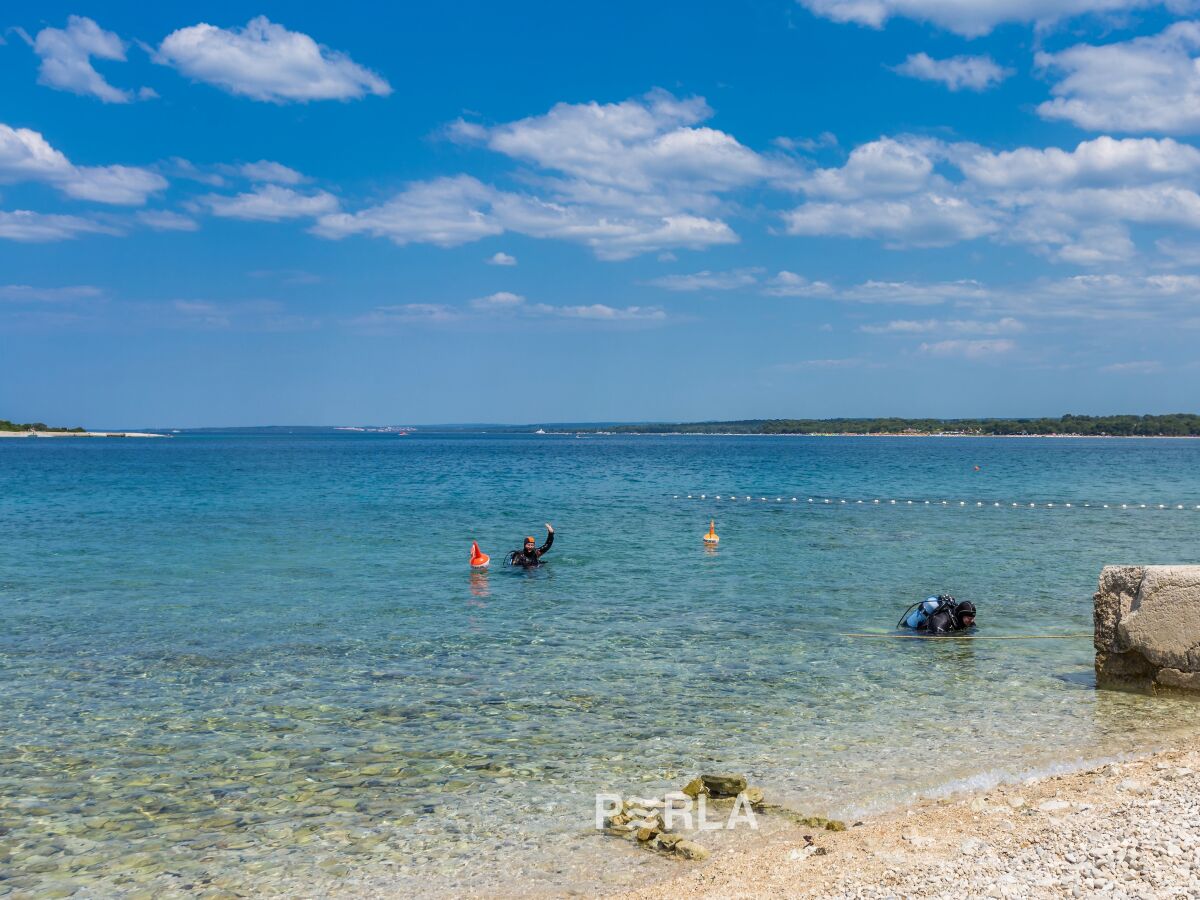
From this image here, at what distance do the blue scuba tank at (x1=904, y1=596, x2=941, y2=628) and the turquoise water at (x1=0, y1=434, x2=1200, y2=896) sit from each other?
61 centimetres

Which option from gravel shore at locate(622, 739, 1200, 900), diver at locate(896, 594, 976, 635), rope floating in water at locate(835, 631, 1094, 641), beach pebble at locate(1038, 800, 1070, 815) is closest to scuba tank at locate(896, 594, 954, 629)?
diver at locate(896, 594, 976, 635)

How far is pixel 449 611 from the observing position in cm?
2058

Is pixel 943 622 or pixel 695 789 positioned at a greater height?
pixel 943 622

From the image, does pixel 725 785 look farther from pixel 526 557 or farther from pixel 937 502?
pixel 937 502

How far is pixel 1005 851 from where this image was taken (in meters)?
7.54

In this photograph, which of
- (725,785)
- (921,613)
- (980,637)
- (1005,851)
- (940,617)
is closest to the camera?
(1005,851)

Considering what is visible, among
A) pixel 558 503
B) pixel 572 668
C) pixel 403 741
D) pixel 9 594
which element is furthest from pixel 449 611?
pixel 558 503

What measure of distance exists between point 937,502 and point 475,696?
142 ft

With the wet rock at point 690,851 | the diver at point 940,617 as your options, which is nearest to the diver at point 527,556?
the diver at point 940,617

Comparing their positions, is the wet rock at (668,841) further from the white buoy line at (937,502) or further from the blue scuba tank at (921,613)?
the white buoy line at (937,502)

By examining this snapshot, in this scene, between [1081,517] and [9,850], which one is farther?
[1081,517]

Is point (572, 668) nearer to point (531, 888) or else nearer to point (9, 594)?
point (531, 888)

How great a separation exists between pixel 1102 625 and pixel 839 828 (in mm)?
Result: 7080

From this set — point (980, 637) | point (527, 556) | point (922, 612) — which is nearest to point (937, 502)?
point (527, 556)
